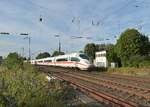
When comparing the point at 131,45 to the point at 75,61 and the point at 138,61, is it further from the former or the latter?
the point at 75,61

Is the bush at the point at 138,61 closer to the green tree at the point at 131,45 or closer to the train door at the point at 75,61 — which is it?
the green tree at the point at 131,45

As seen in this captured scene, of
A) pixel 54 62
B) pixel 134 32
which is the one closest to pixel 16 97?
pixel 54 62

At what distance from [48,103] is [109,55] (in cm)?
7387

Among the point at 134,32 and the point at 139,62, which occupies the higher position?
the point at 134,32

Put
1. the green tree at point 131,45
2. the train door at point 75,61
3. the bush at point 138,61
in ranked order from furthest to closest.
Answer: the green tree at point 131,45
the bush at point 138,61
the train door at point 75,61

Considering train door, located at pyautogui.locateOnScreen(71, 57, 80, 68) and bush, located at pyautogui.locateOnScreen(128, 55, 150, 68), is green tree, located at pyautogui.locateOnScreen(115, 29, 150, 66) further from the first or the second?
train door, located at pyautogui.locateOnScreen(71, 57, 80, 68)

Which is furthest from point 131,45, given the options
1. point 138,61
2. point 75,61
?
point 75,61

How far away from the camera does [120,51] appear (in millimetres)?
75375

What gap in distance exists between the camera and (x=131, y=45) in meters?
75.2

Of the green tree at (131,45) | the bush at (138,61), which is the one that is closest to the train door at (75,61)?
the bush at (138,61)

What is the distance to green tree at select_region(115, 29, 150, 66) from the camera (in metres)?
74.9

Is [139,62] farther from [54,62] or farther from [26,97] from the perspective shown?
[26,97]

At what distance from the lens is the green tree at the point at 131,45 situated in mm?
74938

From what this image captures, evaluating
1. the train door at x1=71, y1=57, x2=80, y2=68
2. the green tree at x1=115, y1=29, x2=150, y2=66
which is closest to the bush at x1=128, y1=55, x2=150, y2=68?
the green tree at x1=115, y1=29, x2=150, y2=66
